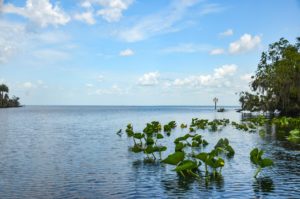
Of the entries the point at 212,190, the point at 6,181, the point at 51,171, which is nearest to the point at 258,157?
A: the point at 212,190

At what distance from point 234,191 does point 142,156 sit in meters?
8.04

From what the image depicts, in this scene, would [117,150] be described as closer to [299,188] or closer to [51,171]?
[51,171]

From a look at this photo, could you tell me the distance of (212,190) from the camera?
990cm

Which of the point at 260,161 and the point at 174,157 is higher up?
the point at 174,157

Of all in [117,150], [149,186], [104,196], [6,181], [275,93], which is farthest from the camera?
[275,93]

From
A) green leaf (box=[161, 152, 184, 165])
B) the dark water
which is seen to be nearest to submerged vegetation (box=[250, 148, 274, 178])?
the dark water

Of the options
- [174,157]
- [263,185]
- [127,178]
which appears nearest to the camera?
[263,185]

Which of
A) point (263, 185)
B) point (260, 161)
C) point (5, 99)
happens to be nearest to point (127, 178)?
point (263, 185)

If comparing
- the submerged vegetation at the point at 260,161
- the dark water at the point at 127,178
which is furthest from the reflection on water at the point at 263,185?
the submerged vegetation at the point at 260,161

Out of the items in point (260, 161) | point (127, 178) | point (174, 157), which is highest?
point (174, 157)

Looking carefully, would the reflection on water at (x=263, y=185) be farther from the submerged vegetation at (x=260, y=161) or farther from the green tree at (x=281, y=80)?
the green tree at (x=281, y=80)

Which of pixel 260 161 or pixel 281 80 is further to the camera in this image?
pixel 281 80

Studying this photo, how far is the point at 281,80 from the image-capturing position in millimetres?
47906

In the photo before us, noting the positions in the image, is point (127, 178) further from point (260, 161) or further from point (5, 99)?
point (5, 99)
